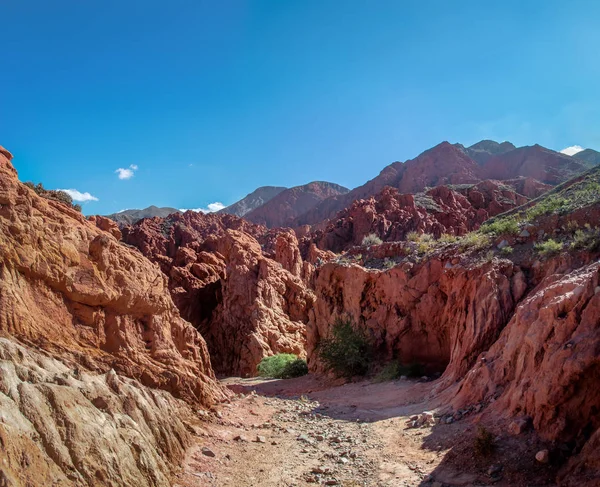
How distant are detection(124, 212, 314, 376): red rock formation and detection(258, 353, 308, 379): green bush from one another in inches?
119

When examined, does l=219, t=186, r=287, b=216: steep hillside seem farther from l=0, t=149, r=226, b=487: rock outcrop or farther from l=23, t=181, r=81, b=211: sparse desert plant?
l=0, t=149, r=226, b=487: rock outcrop

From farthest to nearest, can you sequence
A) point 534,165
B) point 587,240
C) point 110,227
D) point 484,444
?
point 534,165 → point 110,227 → point 587,240 → point 484,444

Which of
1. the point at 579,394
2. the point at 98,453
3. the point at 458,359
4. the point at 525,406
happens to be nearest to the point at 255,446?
the point at 98,453

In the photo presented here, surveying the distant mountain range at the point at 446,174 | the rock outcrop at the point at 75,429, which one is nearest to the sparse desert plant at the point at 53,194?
the rock outcrop at the point at 75,429

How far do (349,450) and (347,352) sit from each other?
9404mm

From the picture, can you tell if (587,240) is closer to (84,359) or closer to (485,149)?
(84,359)

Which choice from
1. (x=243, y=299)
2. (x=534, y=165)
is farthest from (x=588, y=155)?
(x=243, y=299)

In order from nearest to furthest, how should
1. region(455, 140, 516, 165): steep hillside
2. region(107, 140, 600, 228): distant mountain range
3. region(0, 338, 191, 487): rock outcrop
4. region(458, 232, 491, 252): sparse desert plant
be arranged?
region(0, 338, 191, 487): rock outcrop
region(458, 232, 491, 252): sparse desert plant
region(107, 140, 600, 228): distant mountain range
region(455, 140, 516, 165): steep hillside

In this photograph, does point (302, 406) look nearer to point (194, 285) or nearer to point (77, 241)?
point (77, 241)

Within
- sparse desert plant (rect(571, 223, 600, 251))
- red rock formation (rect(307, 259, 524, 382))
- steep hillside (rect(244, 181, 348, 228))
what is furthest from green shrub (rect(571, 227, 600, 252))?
steep hillside (rect(244, 181, 348, 228))

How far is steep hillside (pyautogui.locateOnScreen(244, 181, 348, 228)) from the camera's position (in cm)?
12088

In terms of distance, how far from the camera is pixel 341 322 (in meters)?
18.8

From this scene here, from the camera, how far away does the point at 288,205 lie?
413 ft

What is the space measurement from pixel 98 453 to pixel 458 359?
32.0 ft
